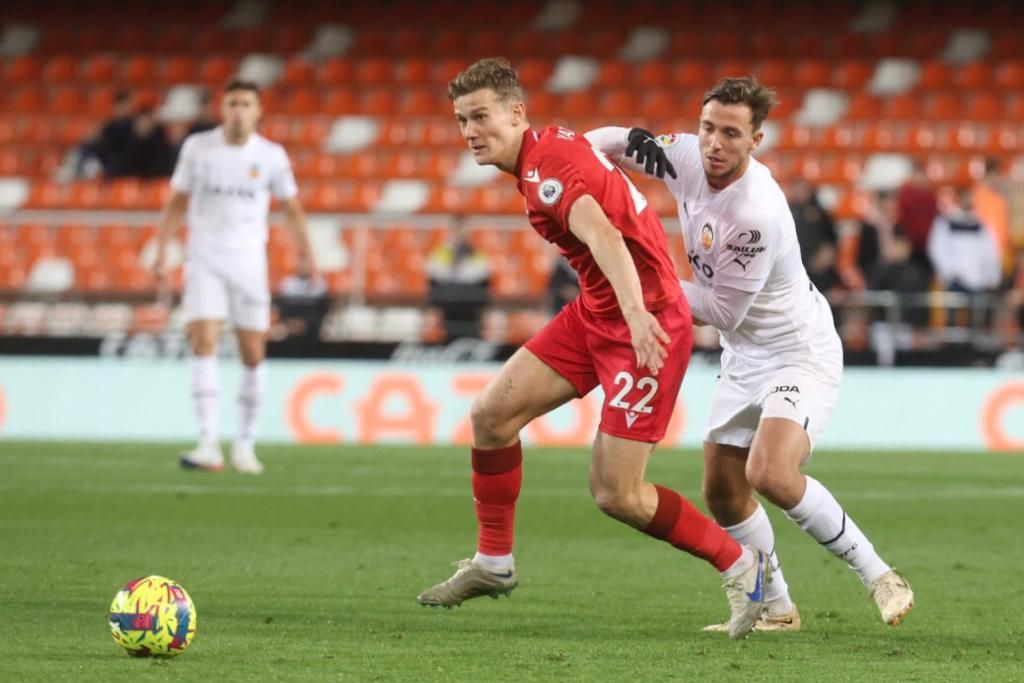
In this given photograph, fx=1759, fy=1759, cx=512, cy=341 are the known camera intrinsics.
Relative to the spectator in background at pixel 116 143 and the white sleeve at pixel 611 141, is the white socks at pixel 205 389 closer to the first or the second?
the white sleeve at pixel 611 141

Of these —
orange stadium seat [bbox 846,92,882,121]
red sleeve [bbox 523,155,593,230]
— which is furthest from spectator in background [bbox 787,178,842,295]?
red sleeve [bbox 523,155,593,230]

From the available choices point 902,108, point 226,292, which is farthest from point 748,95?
point 902,108

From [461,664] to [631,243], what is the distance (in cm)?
152

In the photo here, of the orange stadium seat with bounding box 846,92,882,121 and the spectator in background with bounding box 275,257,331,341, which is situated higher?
the orange stadium seat with bounding box 846,92,882,121

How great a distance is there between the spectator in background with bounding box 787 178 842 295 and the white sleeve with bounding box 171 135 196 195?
6029 millimetres

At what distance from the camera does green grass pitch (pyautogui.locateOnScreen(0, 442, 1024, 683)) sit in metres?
5.05

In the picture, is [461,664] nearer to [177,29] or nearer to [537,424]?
[537,424]

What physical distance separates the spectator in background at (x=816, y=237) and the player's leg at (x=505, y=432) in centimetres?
948

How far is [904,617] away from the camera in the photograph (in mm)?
6047

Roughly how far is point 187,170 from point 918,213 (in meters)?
8.06

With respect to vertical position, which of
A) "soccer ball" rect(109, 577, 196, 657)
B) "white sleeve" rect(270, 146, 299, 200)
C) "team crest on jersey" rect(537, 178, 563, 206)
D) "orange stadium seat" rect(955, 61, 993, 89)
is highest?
"orange stadium seat" rect(955, 61, 993, 89)

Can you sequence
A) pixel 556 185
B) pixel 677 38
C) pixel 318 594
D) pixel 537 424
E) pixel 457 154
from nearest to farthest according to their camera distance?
1. pixel 556 185
2. pixel 318 594
3. pixel 537 424
4. pixel 457 154
5. pixel 677 38

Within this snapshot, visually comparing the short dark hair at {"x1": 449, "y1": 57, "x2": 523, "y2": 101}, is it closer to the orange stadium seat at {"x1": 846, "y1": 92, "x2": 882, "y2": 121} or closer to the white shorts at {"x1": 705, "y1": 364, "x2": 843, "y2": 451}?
the white shorts at {"x1": 705, "y1": 364, "x2": 843, "y2": 451}

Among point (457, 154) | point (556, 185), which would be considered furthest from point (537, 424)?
point (556, 185)
